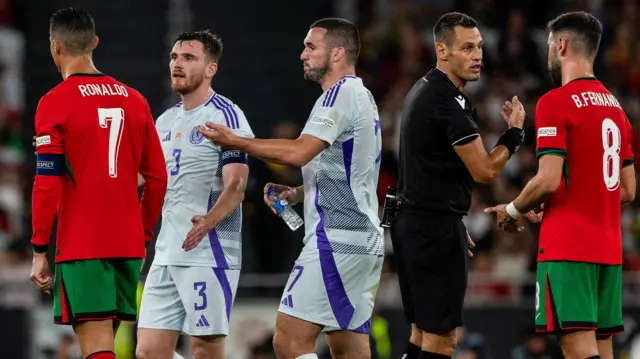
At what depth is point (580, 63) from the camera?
26.9ft

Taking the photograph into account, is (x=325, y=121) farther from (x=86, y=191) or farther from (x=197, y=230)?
(x=86, y=191)

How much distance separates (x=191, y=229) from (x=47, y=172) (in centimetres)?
120

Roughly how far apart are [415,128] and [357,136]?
1.52ft

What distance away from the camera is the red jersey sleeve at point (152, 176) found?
27.6 feet

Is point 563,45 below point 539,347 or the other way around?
the other way around

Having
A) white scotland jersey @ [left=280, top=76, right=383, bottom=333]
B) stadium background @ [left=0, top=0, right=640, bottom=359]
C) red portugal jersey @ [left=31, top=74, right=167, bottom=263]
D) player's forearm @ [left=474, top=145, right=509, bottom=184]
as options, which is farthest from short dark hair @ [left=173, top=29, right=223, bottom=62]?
stadium background @ [left=0, top=0, right=640, bottom=359]

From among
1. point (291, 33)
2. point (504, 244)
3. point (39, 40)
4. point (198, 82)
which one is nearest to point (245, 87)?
point (291, 33)

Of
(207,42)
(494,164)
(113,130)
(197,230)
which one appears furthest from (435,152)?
(207,42)

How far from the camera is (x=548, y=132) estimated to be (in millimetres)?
7969

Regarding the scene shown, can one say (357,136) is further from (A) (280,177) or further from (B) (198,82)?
(A) (280,177)

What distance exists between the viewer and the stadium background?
602 inches

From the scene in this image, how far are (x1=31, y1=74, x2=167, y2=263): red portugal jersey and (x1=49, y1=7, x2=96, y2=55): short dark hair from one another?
20 centimetres

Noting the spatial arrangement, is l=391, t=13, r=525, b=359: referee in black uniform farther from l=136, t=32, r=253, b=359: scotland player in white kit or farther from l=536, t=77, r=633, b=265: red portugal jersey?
l=136, t=32, r=253, b=359: scotland player in white kit

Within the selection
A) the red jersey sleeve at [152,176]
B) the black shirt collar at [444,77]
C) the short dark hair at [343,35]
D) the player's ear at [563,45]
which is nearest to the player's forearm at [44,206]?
the red jersey sleeve at [152,176]
